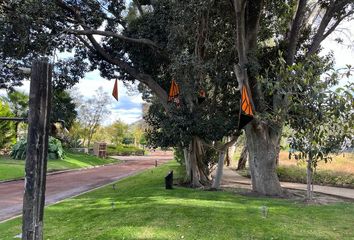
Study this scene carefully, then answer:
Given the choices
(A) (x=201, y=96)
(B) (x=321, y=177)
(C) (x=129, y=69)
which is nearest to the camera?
(A) (x=201, y=96)

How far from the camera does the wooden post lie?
3762 millimetres

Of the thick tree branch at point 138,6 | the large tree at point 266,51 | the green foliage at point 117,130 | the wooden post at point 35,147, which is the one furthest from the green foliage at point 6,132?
the green foliage at point 117,130

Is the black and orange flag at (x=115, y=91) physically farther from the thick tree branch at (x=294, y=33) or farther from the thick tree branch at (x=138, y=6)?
the thick tree branch at (x=294, y=33)

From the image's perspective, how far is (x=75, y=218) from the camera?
383 inches

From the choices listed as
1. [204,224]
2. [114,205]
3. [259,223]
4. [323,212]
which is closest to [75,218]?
[114,205]

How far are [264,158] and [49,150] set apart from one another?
26.4 m

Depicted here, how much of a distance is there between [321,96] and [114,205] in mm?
6350

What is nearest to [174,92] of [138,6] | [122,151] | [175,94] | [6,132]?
[175,94]

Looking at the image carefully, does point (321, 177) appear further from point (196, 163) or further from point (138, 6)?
point (138, 6)

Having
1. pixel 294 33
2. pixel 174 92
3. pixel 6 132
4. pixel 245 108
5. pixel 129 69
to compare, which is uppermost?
pixel 294 33

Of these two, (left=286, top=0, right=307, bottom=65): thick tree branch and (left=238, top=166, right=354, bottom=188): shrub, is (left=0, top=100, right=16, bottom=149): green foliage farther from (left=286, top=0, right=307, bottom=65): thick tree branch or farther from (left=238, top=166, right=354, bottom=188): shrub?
(left=286, top=0, right=307, bottom=65): thick tree branch

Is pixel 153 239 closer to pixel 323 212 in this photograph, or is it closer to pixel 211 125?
pixel 323 212

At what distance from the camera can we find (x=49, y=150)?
35.9m

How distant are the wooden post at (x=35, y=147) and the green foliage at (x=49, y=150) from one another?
29600 mm
